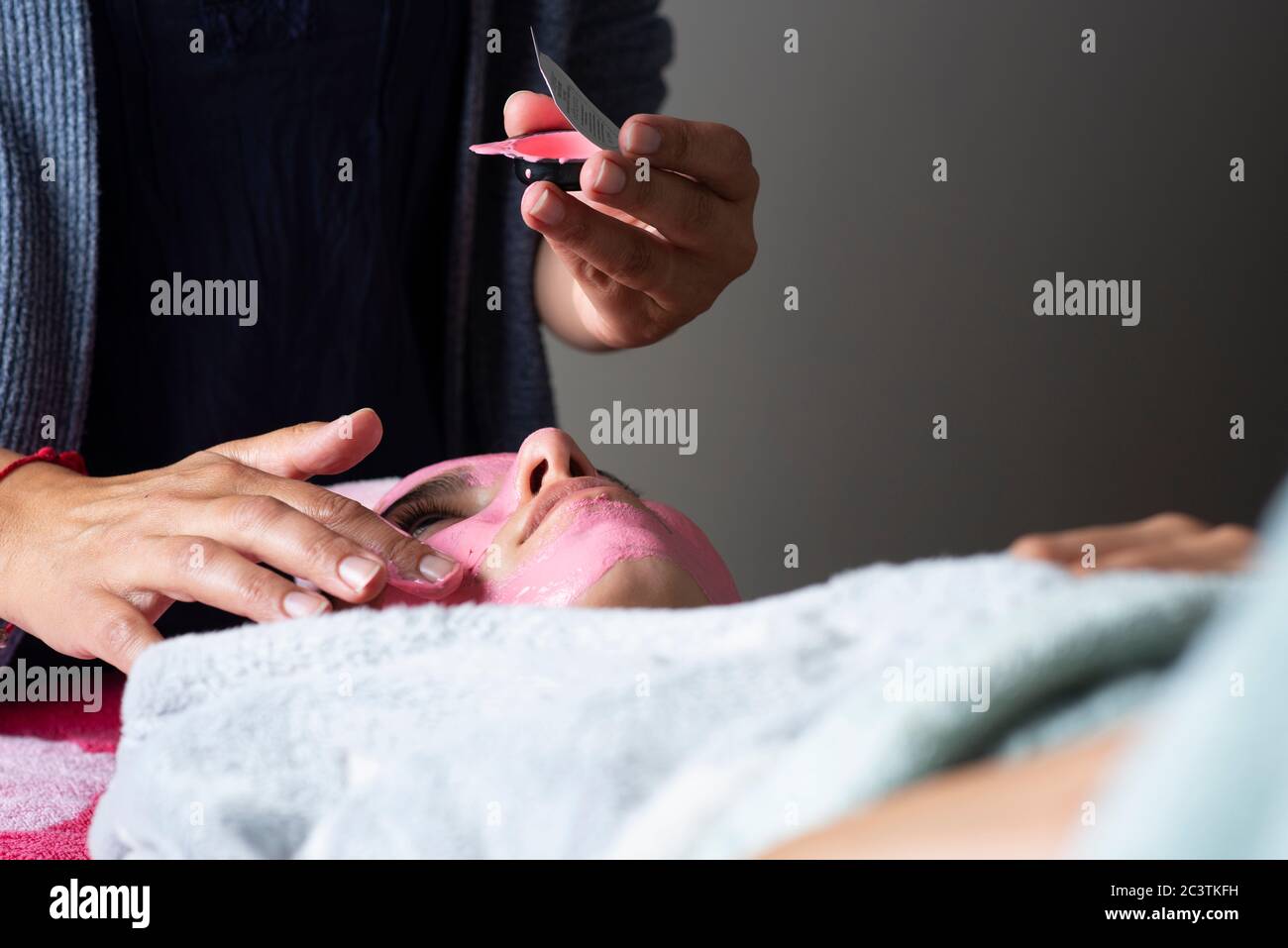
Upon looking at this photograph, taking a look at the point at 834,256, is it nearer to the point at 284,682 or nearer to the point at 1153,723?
the point at 284,682

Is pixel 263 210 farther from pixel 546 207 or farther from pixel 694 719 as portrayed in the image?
pixel 694 719

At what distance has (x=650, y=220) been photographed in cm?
93

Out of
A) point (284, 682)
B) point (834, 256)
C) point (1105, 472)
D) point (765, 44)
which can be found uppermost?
point (765, 44)

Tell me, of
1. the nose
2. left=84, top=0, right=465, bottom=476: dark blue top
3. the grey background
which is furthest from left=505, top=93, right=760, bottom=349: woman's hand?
the grey background

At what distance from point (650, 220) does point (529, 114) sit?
127 millimetres

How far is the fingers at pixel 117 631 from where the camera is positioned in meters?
0.73

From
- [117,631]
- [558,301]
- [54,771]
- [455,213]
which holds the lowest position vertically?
[54,771]

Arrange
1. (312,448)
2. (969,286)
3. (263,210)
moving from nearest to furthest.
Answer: (312,448) → (263,210) → (969,286)

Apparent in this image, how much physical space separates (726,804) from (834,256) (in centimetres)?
224

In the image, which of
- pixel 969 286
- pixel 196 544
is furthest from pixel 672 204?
pixel 969 286

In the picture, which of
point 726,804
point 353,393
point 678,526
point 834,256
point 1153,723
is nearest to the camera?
point 1153,723

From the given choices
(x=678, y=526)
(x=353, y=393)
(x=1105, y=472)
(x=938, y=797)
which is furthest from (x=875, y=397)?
(x=938, y=797)
